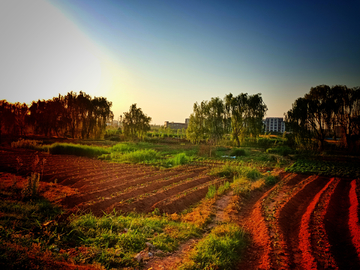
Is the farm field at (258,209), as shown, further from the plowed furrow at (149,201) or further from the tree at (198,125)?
the tree at (198,125)

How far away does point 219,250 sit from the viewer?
4156 mm

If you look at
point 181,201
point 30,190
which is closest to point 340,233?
point 181,201

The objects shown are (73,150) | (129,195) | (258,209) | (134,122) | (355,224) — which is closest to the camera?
(355,224)

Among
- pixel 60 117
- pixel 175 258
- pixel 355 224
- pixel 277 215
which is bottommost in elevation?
pixel 175 258

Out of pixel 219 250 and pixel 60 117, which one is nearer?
pixel 219 250

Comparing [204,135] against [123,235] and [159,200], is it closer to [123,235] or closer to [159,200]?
[159,200]

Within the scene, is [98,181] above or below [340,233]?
above

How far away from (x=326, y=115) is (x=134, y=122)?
3534 cm

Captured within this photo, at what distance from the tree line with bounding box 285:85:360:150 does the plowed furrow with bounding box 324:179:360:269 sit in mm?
24144

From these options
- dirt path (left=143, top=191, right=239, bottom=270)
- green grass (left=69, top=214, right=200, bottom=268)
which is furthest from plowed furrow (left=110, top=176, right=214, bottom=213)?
dirt path (left=143, top=191, right=239, bottom=270)

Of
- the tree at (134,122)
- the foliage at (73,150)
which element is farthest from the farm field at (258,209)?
the tree at (134,122)

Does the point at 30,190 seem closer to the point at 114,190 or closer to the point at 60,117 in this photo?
the point at 114,190

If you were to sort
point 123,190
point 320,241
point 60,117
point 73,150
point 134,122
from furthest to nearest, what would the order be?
point 134,122 < point 60,117 < point 73,150 < point 123,190 < point 320,241

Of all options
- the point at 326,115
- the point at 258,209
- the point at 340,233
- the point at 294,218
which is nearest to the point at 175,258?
the point at 258,209
